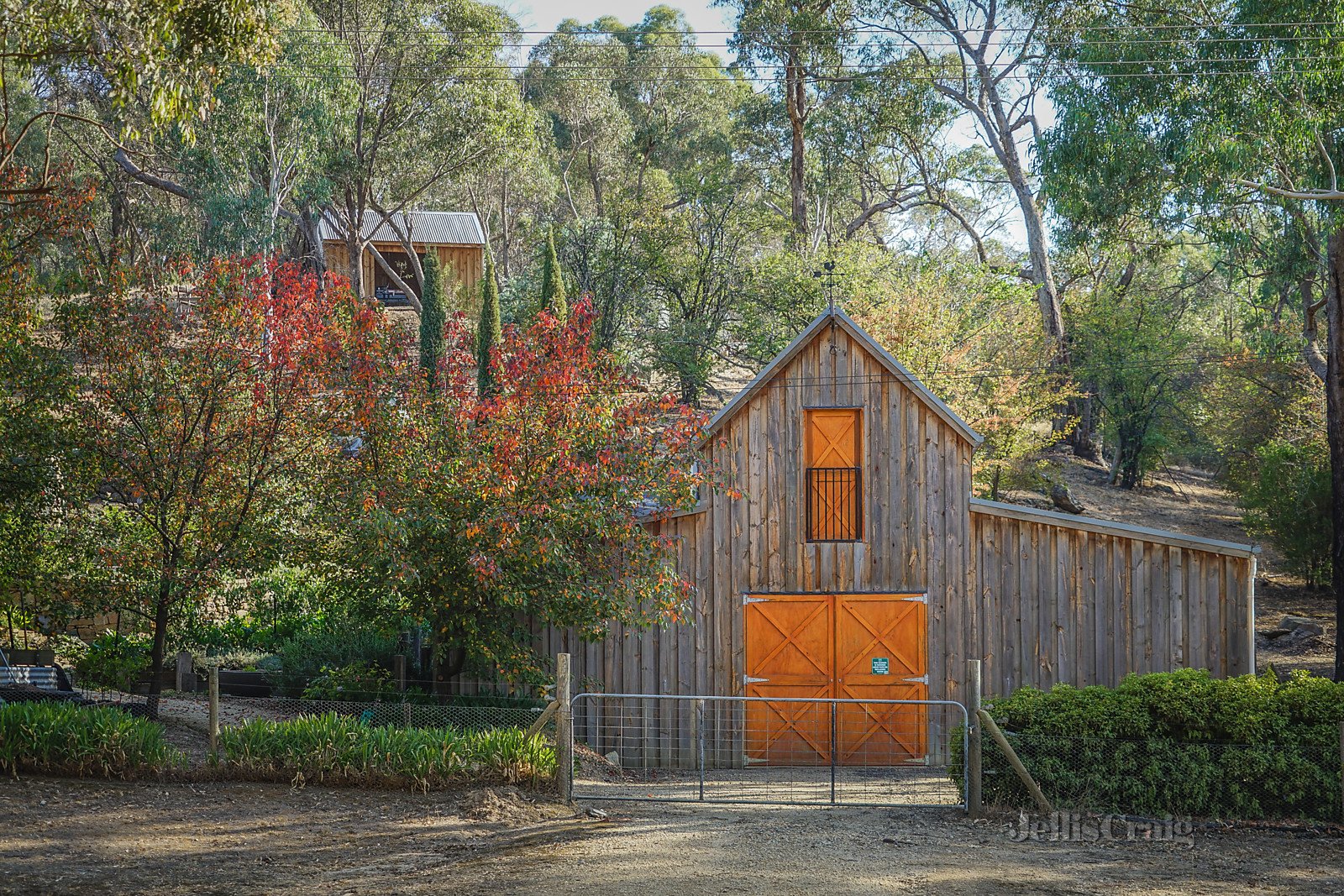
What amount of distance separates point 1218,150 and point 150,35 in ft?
52.7

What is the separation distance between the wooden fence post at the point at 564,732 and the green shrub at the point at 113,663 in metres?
8.05

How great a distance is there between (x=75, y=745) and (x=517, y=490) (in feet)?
15.8

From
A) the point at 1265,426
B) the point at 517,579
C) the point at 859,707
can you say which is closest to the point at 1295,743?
the point at 859,707

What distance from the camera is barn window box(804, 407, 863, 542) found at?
15.2 m

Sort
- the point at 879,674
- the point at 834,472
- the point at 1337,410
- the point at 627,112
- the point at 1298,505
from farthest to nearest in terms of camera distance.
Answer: the point at 627,112
the point at 1298,505
the point at 1337,410
the point at 834,472
the point at 879,674

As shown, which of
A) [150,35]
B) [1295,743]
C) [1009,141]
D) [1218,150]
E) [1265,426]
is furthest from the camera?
[1009,141]

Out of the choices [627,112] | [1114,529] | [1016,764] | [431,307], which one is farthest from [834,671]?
[627,112]

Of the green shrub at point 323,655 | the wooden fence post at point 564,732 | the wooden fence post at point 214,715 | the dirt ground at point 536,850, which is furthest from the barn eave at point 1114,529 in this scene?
the wooden fence post at point 214,715

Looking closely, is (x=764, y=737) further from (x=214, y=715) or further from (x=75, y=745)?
(x=75, y=745)

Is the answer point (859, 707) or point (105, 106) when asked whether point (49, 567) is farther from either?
point (105, 106)

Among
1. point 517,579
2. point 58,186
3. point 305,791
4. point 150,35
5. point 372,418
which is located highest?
point 150,35

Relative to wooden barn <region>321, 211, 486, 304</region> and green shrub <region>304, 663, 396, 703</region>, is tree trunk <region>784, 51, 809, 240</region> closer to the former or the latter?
wooden barn <region>321, 211, 486, 304</region>

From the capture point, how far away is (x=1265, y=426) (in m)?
30.0

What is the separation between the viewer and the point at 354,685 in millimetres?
13703
